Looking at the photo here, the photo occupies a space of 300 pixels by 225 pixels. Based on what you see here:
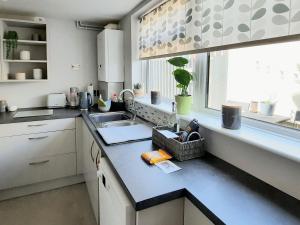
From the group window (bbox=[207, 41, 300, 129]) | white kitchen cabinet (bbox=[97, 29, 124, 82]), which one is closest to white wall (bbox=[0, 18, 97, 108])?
white kitchen cabinet (bbox=[97, 29, 124, 82])

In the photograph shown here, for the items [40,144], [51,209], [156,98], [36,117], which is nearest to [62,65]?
[36,117]

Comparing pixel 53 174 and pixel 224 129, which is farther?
pixel 53 174

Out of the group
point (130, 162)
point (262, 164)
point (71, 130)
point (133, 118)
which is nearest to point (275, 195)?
point (262, 164)

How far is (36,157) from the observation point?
249 cm

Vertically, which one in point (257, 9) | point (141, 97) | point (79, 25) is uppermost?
point (79, 25)

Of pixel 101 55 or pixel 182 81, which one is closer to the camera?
pixel 182 81

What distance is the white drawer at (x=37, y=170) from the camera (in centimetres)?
239

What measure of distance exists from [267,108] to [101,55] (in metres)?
2.30

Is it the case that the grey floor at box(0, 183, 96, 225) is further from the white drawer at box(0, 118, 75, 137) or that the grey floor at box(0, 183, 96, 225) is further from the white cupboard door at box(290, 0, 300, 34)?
the white cupboard door at box(290, 0, 300, 34)

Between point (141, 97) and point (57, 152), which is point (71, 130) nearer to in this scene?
point (57, 152)

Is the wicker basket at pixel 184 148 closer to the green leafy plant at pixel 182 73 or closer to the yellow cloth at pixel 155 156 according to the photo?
the yellow cloth at pixel 155 156

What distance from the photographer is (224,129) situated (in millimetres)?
1309

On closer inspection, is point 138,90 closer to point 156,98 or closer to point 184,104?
point 156,98

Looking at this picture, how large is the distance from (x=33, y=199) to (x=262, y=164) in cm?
240
